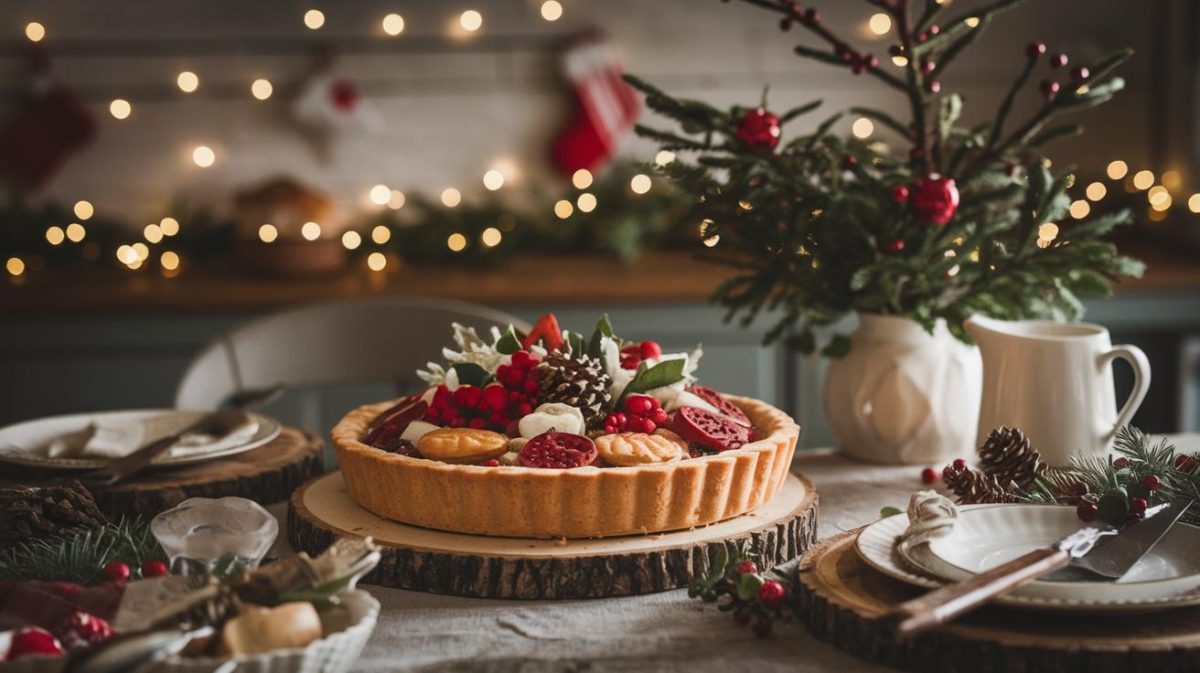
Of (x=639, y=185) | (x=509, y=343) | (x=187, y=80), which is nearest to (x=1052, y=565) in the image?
(x=509, y=343)

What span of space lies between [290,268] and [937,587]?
2.53 m

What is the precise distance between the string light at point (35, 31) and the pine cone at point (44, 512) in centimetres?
282

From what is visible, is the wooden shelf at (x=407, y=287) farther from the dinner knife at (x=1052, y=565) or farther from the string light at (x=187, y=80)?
the dinner knife at (x=1052, y=565)

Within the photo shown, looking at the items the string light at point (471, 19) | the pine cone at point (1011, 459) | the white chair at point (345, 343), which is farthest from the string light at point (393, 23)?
the pine cone at point (1011, 459)

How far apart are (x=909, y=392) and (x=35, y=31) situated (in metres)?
3.07

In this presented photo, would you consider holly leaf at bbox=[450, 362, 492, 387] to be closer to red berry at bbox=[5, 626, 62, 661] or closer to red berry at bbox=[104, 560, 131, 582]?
red berry at bbox=[104, 560, 131, 582]

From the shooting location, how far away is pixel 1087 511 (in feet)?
3.72

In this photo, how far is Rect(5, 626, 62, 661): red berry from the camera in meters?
0.85

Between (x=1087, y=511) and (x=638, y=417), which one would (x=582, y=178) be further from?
(x=1087, y=511)

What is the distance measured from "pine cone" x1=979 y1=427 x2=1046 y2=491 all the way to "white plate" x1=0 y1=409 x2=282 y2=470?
847 millimetres

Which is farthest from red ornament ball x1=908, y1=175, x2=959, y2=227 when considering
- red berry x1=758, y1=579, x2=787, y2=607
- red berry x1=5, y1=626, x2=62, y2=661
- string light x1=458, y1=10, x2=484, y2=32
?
string light x1=458, y1=10, x2=484, y2=32

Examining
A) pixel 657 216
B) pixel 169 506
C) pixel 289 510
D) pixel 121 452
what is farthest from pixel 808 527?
pixel 657 216

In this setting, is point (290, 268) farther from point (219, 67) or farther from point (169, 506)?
point (169, 506)

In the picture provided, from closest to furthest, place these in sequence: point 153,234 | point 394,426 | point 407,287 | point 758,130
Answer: point 394,426
point 758,130
point 407,287
point 153,234
